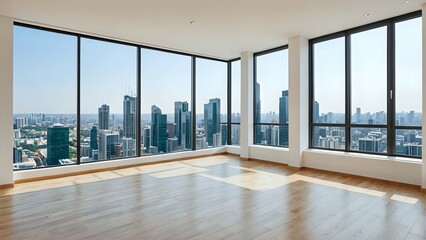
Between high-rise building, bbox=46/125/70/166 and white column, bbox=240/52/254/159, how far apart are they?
4.27 meters

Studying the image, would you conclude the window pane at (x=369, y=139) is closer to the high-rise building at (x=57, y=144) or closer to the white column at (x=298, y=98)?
the white column at (x=298, y=98)

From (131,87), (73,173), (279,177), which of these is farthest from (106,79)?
(279,177)

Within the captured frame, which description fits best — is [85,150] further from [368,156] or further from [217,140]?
[368,156]

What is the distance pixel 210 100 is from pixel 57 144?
4140 mm

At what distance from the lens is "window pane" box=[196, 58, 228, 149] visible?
7.56 m

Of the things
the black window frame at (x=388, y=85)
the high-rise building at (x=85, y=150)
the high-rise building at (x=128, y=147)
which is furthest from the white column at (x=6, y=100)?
the black window frame at (x=388, y=85)

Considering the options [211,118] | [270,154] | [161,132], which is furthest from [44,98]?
[270,154]

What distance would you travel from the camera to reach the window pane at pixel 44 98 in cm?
478

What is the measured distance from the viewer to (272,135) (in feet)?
22.6

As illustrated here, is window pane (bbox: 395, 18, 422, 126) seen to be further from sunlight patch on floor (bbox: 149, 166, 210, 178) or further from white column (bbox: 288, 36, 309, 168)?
sunlight patch on floor (bbox: 149, 166, 210, 178)

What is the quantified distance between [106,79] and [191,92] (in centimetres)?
234

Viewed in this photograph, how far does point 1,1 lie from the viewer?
382 centimetres

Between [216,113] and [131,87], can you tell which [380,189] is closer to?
[216,113]

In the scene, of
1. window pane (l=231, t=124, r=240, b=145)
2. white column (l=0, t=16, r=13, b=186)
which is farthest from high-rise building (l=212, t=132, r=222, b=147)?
white column (l=0, t=16, r=13, b=186)
